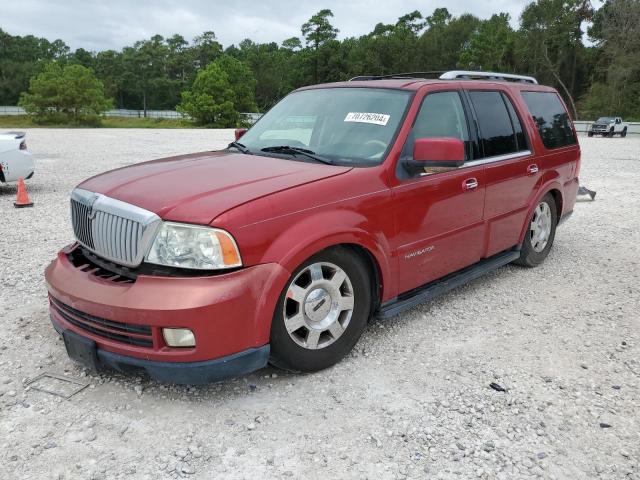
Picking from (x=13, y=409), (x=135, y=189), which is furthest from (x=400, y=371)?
(x=13, y=409)

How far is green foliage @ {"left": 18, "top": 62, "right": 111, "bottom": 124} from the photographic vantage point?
1962 inches

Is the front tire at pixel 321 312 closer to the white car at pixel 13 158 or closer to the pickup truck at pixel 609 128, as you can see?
the white car at pixel 13 158

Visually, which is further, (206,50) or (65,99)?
(206,50)

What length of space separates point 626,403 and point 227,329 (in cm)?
234

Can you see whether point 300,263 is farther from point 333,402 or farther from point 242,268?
point 333,402

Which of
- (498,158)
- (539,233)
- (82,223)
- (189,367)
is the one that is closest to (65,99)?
(539,233)

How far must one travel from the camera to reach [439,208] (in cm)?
396

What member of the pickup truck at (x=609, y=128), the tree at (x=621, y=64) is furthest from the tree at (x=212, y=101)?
the tree at (x=621, y=64)

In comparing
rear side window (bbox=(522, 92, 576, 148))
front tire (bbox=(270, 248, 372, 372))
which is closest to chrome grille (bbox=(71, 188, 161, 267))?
front tire (bbox=(270, 248, 372, 372))

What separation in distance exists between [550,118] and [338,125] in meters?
2.78

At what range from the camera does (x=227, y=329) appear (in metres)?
2.81

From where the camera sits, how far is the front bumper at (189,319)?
2732mm

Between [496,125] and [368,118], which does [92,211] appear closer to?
[368,118]

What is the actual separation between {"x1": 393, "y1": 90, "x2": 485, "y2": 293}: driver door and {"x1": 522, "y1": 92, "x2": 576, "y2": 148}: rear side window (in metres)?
1.35
